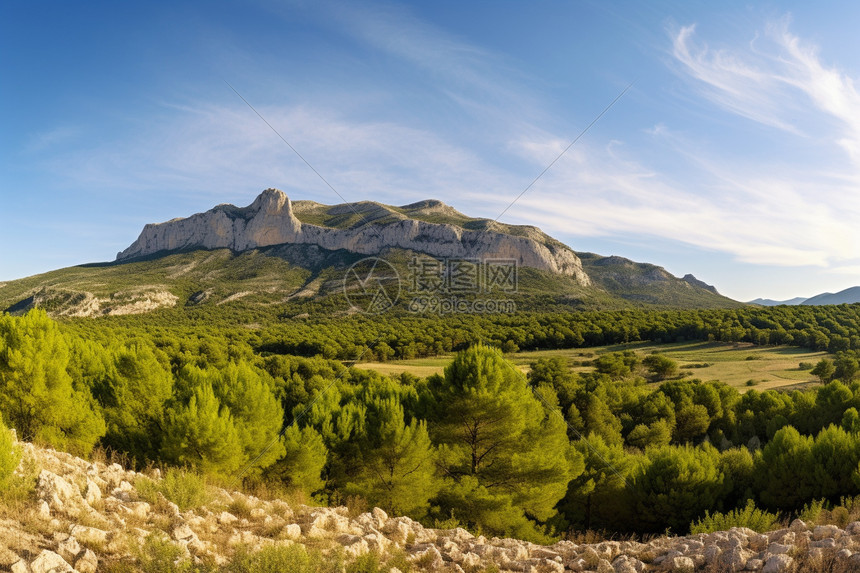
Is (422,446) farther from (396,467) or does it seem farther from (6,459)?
(6,459)

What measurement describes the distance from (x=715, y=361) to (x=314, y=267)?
9534cm

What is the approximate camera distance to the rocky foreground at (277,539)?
17.5 ft

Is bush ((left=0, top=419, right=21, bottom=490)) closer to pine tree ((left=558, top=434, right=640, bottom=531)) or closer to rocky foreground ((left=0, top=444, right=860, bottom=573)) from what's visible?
rocky foreground ((left=0, top=444, right=860, bottom=573))

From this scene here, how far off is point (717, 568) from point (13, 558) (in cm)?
974

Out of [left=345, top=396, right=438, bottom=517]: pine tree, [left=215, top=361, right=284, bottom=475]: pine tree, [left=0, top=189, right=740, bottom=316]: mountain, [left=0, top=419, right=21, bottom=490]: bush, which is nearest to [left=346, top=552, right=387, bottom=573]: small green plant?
[left=0, top=419, right=21, bottom=490]: bush

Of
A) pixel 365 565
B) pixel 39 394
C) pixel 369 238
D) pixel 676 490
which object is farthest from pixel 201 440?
pixel 369 238

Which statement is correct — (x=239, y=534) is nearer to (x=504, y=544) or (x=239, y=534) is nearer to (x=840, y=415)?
(x=504, y=544)

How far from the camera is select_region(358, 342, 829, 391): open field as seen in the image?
44.1 m

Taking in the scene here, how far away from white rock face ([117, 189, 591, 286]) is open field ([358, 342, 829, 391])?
57417 mm

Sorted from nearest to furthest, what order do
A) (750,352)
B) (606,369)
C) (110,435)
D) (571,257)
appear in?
(110,435)
(606,369)
(750,352)
(571,257)

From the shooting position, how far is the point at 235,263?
119062mm

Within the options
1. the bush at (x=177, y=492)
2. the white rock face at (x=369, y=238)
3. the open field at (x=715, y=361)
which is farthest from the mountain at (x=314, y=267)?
the bush at (x=177, y=492)

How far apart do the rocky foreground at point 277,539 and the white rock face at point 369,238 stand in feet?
361

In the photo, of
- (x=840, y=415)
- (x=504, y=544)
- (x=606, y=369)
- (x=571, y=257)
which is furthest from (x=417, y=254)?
(x=504, y=544)
